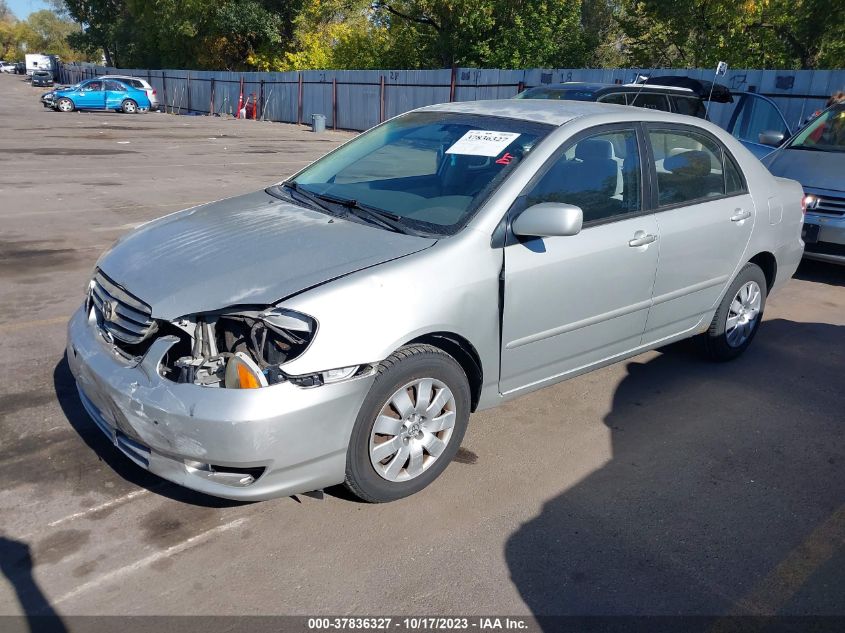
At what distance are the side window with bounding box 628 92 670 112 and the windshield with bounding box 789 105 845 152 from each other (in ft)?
5.36

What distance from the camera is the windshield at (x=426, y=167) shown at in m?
3.70

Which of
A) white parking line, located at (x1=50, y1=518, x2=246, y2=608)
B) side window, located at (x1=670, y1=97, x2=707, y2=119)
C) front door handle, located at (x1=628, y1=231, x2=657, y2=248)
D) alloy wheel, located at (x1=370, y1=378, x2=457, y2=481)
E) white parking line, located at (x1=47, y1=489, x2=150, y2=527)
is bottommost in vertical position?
white parking line, located at (x1=50, y1=518, x2=246, y2=608)

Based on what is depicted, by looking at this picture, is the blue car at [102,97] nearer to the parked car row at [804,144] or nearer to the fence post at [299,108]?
the fence post at [299,108]

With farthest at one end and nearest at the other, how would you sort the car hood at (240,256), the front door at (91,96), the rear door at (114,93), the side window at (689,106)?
the rear door at (114,93) < the front door at (91,96) < the side window at (689,106) < the car hood at (240,256)

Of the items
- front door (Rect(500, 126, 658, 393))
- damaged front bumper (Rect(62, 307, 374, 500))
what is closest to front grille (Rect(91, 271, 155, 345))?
damaged front bumper (Rect(62, 307, 374, 500))

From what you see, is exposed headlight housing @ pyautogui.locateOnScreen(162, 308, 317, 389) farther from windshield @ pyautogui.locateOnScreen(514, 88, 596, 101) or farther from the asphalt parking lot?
windshield @ pyautogui.locateOnScreen(514, 88, 596, 101)

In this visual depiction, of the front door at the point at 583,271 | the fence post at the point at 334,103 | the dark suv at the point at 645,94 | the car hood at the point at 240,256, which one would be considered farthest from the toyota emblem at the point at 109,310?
the fence post at the point at 334,103

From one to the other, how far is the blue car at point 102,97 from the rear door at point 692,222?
32207mm

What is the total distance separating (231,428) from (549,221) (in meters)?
1.69

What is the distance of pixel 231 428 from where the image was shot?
109 inches

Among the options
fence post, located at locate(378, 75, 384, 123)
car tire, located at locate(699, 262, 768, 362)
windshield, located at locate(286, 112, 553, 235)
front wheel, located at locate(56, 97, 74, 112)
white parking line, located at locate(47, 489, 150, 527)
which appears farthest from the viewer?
front wheel, located at locate(56, 97, 74, 112)

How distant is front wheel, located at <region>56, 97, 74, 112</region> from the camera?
30.9 meters

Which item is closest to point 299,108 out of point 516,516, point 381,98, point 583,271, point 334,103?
point 334,103

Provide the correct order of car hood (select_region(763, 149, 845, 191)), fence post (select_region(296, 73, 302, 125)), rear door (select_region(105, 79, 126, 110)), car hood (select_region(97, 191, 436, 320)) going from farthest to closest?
1. rear door (select_region(105, 79, 126, 110))
2. fence post (select_region(296, 73, 302, 125))
3. car hood (select_region(763, 149, 845, 191))
4. car hood (select_region(97, 191, 436, 320))
